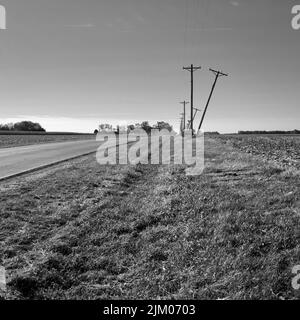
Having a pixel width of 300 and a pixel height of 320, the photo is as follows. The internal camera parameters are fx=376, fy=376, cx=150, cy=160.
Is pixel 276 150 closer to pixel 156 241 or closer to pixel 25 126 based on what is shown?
pixel 156 241

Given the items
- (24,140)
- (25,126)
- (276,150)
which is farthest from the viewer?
(25,126)

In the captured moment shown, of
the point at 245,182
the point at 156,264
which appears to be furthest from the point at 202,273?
the point at 245,182

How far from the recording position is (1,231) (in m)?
7.00

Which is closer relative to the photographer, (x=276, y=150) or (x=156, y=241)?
(x=156, y=241)

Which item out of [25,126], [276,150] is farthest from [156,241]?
[25,126]

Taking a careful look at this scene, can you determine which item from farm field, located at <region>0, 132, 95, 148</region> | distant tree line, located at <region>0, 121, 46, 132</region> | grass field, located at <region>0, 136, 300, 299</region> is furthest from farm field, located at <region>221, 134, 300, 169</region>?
distant tree line, located at <region>0, 121, 46, 132</region>

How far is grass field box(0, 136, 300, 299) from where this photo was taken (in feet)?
16.0

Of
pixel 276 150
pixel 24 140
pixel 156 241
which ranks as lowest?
pixel 156 241

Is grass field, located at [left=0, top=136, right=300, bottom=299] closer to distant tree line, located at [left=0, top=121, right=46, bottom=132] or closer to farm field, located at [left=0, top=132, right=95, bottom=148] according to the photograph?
farm field, located at [left=0, top=132, right=95, bottom=148]

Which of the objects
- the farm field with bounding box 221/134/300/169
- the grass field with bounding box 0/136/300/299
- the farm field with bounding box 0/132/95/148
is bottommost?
the grass field with bounding box 0/136/300/299

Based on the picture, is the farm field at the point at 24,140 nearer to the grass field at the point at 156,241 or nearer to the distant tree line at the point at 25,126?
the grass field at the point at 156,241

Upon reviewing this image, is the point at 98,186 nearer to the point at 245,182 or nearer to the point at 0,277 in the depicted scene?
the point at 245,182

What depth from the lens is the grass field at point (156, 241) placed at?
4883 millimetres

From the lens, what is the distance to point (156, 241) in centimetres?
658
